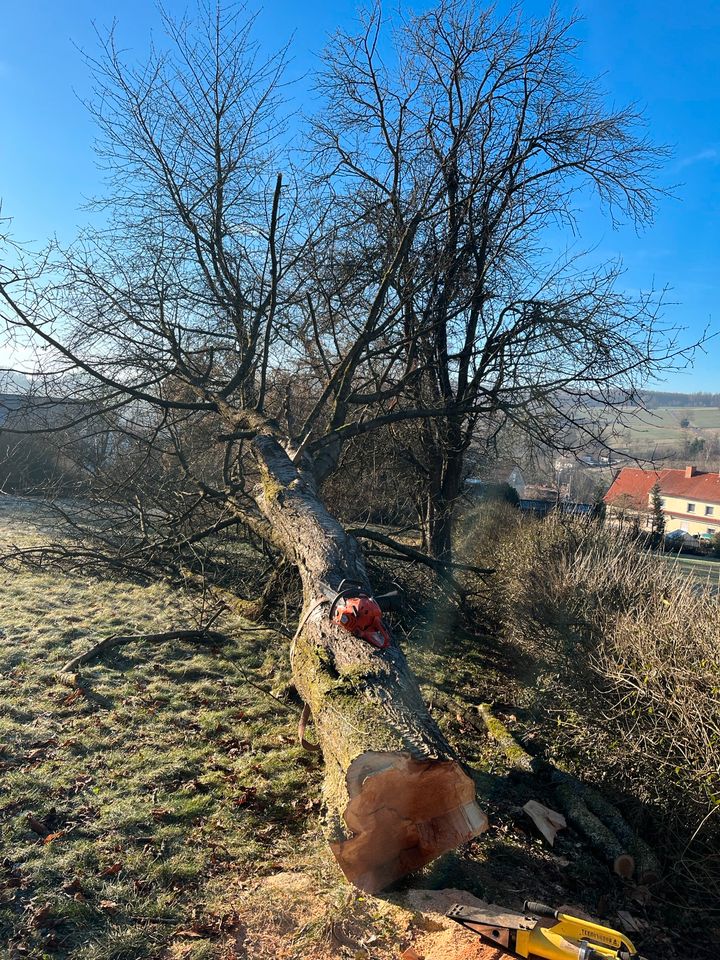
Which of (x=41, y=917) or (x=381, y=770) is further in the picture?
(x=381, y=770)

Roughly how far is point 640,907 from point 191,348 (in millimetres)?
7473

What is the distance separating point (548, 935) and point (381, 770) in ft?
3.02

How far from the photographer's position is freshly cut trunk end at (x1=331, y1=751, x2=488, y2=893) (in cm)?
295

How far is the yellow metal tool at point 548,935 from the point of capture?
7.42 feet

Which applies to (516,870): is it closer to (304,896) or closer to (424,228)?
(304,896)

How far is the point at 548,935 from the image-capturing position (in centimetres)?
238

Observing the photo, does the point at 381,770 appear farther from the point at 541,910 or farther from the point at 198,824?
the point at 198,824

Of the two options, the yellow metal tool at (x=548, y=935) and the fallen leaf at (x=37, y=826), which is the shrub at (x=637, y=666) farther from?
the fallen leaf at (x=37, y=826)

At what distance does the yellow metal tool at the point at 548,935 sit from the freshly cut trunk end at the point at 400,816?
1.63 feet

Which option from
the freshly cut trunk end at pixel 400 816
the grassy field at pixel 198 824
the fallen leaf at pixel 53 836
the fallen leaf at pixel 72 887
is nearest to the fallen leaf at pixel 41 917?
the grassy field at pixel 198 824

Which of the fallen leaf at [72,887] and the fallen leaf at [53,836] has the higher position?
the fallen leaf at [53,836]

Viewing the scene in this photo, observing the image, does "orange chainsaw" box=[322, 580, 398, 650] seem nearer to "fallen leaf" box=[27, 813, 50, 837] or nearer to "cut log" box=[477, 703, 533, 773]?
"cut log" box=[477, 703, 533, 773]

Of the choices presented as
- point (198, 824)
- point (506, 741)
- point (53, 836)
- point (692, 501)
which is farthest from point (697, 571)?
point (692, 501)

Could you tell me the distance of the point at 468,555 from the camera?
11336mm
